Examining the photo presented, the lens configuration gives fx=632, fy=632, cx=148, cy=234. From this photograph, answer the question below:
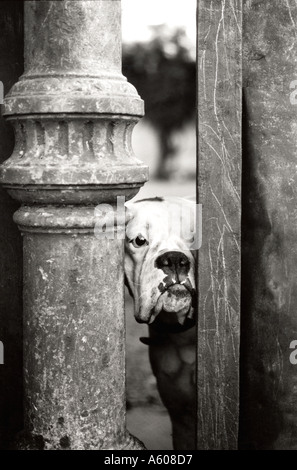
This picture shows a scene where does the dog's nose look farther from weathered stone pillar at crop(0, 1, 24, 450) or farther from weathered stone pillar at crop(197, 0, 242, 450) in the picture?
weathered stone pillar at crop(0, 1, 24, 450)

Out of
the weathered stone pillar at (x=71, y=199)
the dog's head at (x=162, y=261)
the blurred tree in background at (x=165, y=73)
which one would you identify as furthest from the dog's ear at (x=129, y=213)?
the blurred tree in background at (x=165, y=73)

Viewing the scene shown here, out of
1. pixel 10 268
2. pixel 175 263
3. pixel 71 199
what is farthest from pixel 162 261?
pixel 71 199

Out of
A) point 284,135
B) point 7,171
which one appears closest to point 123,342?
point 7,171

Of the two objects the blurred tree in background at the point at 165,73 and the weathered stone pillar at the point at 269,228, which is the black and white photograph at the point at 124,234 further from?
the blurred tree in background at the point at 165,73

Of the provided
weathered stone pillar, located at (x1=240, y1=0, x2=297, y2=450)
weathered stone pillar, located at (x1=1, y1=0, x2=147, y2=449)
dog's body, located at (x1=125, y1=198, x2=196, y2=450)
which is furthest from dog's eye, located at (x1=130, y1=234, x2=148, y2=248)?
weathered stone pillar, located at (x1=1, y1=0, x2=147, y2=449)

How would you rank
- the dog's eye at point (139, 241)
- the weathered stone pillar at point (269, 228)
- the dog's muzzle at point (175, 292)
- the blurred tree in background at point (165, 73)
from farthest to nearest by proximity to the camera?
the blurred tree in background at point (165, 73)
the dog's eye at point (139, 241)
the dog's muzzle at point (175, 292)
the weathered stone pillar at point (269, 228)

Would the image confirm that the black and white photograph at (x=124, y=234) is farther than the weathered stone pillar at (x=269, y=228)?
No

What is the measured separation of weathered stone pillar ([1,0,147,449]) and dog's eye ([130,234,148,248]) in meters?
0.63

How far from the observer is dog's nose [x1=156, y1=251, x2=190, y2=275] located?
99.7 inches

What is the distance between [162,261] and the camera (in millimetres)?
2578

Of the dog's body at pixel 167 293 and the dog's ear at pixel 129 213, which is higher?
the dog's ear at pixel 129 213

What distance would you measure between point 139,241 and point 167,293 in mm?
319

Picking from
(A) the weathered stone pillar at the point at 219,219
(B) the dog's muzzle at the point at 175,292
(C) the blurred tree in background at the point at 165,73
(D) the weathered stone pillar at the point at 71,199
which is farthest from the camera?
(C) the blurred tree in background at the point at 165,73

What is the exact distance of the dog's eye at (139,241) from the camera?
2.70 metres
